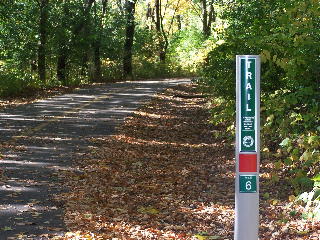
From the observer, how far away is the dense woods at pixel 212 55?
295 inches

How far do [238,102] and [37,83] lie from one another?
22.2 meters

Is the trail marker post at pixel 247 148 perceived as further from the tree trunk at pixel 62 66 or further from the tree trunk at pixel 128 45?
the tree trunk at pixel 128 45

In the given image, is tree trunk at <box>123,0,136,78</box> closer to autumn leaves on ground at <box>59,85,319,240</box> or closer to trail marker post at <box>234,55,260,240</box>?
autumn leaves on ground at <box>59,85,319,240</box>

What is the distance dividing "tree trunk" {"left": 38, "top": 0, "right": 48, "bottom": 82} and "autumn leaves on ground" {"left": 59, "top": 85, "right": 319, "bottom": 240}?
13.0m

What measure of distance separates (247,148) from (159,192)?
4603 mm

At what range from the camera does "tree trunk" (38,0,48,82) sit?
25812mm

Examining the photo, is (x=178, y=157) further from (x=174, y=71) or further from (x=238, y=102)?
(x=174, y=71)

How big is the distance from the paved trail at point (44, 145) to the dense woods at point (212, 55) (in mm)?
2947

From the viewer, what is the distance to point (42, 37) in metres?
26.2

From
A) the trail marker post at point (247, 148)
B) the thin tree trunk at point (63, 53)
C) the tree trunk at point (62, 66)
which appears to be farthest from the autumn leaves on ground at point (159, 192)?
the tree trunk at point (62, 66)

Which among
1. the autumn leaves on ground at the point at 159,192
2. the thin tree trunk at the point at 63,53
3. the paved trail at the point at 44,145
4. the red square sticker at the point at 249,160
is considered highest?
the thin tree trunk at the point at 63,53

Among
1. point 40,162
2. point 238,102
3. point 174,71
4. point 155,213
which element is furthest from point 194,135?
point 174,71

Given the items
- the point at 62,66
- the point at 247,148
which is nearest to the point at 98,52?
the point at 62,66

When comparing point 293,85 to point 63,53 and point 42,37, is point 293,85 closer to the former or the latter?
point 42,37
